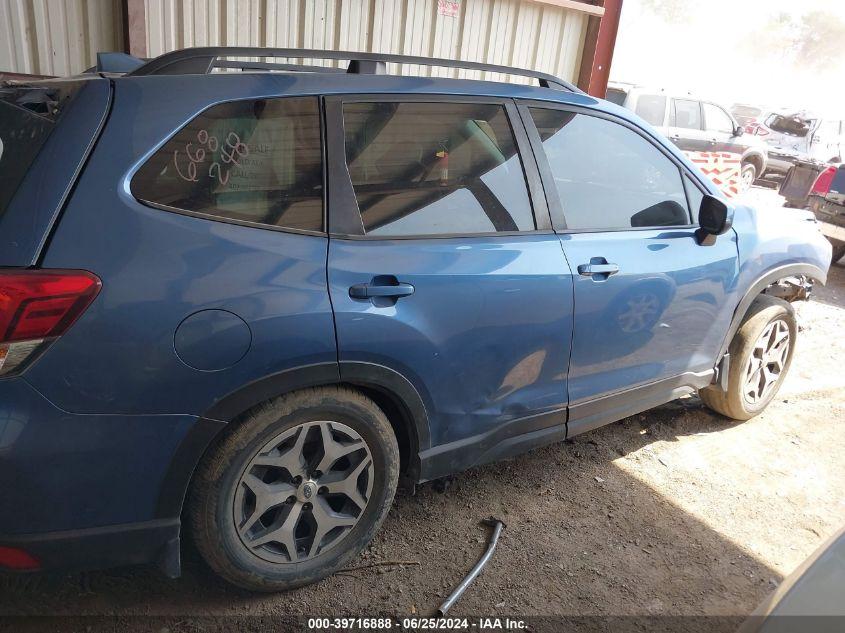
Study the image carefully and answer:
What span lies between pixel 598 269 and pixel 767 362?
6.17 ft

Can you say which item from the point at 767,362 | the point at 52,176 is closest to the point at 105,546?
the point at 52,176

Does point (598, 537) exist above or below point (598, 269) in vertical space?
below

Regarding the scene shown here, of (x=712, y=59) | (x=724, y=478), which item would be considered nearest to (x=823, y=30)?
(x=712, y=59)

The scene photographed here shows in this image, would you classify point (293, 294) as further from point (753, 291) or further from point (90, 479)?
point (753, 291)

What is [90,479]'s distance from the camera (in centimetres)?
188

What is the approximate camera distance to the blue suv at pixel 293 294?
1814 millimetres

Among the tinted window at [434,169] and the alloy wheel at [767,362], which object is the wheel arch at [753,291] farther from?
the tinted window at [434,169]

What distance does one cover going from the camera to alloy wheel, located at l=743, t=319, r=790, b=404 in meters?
3.91

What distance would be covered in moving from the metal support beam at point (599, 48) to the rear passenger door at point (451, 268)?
498 cm

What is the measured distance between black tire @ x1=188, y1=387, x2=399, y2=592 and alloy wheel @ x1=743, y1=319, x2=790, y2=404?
8.20ft

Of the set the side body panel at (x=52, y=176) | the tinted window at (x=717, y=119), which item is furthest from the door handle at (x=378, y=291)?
the tinted window at (x=717, y=119)

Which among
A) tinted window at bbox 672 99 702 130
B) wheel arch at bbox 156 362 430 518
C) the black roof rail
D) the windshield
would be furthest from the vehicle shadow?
the windshield

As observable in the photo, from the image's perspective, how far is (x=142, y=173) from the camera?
1.92 m

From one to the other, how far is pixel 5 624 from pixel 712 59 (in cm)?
6404
